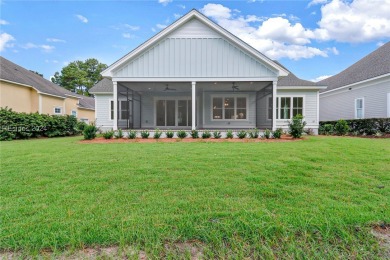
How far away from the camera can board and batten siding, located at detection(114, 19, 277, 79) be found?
11.3 m

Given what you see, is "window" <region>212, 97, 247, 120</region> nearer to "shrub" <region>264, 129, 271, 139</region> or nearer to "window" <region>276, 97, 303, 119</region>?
"window" <region>276, 97, 303, 119</region>

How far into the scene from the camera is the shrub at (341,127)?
12.9m

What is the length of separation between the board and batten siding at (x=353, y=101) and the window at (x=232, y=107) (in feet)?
27.2

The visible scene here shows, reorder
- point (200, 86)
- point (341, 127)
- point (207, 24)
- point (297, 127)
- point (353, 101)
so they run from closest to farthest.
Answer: point (297, 127) < point (207, 24) < point (341, 127) < point (200, 86) < point (353, 101)

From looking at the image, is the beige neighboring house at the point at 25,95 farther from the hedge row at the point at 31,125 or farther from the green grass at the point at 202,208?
the green grass at the point at 202,208

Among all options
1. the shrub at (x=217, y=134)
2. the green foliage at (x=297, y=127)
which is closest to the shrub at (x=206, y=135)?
the shrub at (x=217, y=134)

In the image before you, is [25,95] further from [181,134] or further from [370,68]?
[370,68]

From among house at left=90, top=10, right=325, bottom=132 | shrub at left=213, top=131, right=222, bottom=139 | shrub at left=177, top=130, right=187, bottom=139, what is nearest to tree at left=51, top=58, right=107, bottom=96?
house at left=90, top=10, right=325, bottom=132

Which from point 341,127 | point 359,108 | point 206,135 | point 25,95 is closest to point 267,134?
point 206,135

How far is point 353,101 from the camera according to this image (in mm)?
15711

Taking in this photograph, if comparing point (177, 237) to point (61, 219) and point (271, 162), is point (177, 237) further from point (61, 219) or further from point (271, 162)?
point (271, 162)

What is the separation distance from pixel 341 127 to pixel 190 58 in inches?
403

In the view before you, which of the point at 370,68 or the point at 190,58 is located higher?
the point at 370,68

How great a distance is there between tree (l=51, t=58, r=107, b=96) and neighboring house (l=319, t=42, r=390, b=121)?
43139 mm
